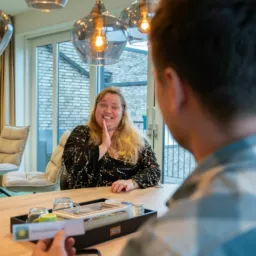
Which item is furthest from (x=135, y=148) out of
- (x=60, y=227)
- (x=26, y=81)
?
(x=26, y=81)

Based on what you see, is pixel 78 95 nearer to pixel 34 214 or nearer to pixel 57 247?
pixel 34 214

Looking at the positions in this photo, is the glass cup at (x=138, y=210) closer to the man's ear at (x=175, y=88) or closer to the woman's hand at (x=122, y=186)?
the woman's hand at (x=122, y=186)

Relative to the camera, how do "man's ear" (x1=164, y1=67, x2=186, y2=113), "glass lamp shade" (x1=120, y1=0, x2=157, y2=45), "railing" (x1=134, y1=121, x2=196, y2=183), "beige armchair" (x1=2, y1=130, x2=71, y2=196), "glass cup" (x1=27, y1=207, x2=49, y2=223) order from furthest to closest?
"railing" (x1=134, y1=121, x2=196, y2=183) → "beige armchair" (x1=2, y1=130, x2=71, y2=196) → "glass lamp shade" (x1=120, y1=0, x2=157, y2=45) → "glass cup" (x1=27, y1=207, x2=49, y2=223) → "man's ear" (x1=164, y1=67, x2=186, y2=113)

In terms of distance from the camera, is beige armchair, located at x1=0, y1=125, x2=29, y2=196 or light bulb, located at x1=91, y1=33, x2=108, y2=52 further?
beige armchair, located at x1=0, y1=125, x2=29, y2=196

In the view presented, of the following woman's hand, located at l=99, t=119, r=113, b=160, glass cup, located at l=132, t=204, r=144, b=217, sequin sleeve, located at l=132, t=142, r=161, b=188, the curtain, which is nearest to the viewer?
glass cup, located at l=132, t=204, r=144, b=217

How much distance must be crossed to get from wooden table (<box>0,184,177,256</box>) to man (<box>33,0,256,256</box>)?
78 centimetres

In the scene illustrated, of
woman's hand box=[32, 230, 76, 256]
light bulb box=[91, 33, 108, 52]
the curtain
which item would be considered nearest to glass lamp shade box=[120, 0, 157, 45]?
light bulb box=[91, 33, 108, 52]

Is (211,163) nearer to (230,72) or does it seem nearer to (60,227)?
(230,72)

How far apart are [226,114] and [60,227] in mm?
346

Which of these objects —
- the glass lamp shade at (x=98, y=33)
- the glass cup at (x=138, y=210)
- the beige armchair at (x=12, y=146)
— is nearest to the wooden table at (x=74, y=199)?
the glass cup at (x=138, y=210)

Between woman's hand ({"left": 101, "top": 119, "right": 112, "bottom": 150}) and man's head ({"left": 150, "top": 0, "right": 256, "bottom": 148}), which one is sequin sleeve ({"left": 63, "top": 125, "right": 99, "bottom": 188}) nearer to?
woman's hand ({"left": 101, "top": 119, "right": 112, "bottom": 150})

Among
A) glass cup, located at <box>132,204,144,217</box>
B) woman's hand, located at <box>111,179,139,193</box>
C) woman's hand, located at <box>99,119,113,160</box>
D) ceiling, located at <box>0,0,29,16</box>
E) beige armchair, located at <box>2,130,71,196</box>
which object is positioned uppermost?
ceiling, located at <box>0,0,29,16</box>

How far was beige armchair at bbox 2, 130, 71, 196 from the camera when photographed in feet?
11.9

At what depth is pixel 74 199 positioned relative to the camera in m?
1.84
